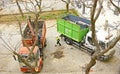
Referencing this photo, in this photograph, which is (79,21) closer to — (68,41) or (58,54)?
(68,41)

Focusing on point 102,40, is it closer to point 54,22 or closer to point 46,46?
point 46,46

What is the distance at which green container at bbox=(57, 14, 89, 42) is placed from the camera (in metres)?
15.9

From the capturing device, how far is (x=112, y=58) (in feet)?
51.9

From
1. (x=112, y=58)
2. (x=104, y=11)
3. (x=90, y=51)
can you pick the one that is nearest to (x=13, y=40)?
(x=90, y=51)

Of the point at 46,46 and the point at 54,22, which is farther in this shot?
the point at 54,22

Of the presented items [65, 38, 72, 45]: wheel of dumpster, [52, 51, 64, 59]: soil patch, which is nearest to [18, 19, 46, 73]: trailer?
[52, 51, 64, 59]: soil patch

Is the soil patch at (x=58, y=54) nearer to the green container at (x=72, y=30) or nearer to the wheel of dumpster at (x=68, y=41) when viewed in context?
the wheel of dumpster at (x=68, y=41)

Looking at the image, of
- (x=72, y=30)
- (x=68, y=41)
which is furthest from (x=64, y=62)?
(x=72, y=30)

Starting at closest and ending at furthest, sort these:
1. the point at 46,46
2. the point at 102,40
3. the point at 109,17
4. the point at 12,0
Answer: the point at 102,40 < the point at 46,46 < the point at 109,17 < the point at 12,0

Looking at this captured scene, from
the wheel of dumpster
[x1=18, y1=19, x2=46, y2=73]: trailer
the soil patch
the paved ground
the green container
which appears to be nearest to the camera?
[x1=18, y1=19, x2=46, y2=73]: trailer

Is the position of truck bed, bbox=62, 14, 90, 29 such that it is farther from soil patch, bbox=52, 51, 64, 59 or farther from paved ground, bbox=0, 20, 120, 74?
soil patch, bbox=52, 51, 64, 59

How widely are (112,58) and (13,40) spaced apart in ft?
27.6

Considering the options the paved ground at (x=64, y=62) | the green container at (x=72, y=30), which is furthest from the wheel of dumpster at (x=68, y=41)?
the green container at (x=72, y=30)

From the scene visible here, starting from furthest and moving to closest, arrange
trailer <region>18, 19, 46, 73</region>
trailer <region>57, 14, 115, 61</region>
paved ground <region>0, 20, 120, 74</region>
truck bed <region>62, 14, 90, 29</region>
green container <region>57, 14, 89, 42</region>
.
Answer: truck bed <region>62, 14, 90, 29</region>, green container <region>57, 14, 89, 42</region>, trailer <region>57, 14, 115, 61</region>, paved ground <region>0, 20, 120, 74</region>, trailer <region>18, 19, 46, 73</region>
